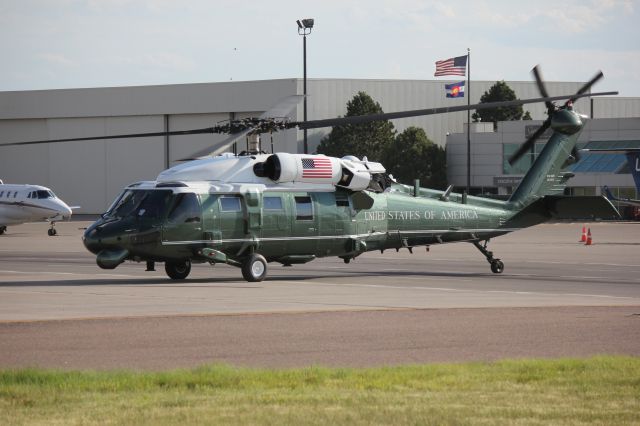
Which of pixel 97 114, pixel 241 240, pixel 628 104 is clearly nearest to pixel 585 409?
pixel 241 240

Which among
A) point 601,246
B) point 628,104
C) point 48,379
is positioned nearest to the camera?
point 48,379

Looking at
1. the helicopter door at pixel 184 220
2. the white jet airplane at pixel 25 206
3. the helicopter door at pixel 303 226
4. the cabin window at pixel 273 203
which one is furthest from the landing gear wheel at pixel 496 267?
the white jet airplane at pixel 25 206

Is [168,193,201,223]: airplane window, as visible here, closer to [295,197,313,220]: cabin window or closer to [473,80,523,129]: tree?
[295,197,313,220]: cabin window

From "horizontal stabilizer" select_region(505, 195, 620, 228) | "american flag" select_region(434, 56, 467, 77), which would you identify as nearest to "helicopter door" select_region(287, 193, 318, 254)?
"horizontal stabilizer" select_region(505, 195, 620, 228)

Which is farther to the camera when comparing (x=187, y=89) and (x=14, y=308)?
(x=187, y=89)

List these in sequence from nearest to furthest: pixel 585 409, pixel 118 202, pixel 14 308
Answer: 1. pixel 585 409
2. pixel 14 308
3. pixel 118 202

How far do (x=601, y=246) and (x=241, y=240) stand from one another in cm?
2672

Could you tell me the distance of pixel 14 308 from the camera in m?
19.7

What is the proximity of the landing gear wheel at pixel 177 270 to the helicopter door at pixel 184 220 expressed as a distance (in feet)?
6.36

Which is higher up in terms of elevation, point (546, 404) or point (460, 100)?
point (460, 100)

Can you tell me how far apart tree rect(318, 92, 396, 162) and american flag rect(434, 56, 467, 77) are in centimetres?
986

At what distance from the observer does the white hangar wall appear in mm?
97812

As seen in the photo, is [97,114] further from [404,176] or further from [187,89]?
[404,176]

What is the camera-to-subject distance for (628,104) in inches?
4385
